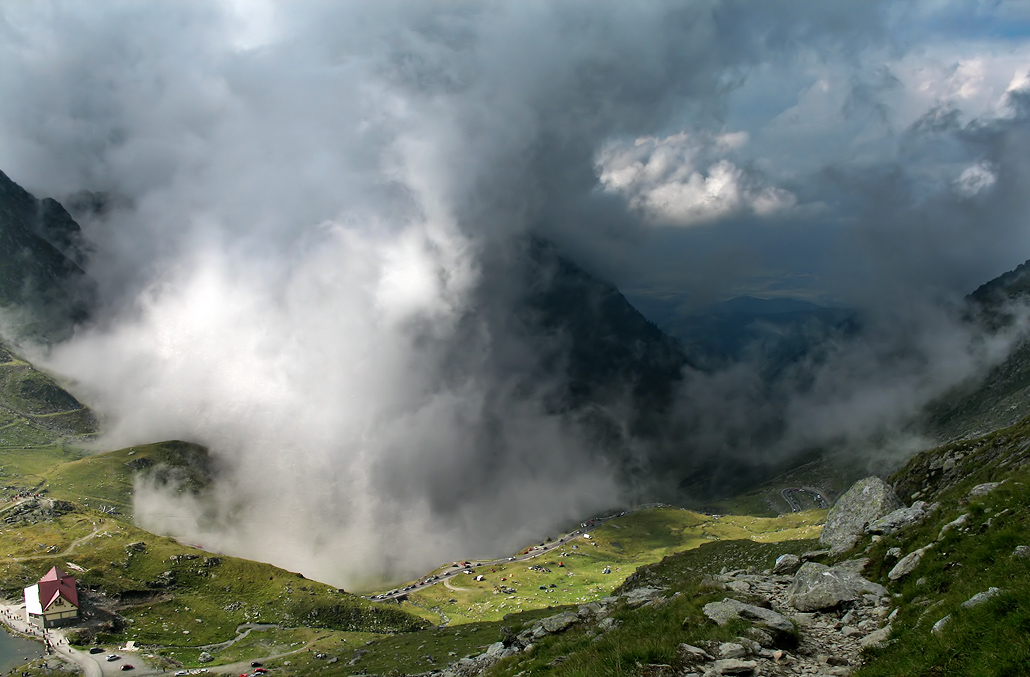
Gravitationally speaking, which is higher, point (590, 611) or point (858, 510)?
point (858, 510)

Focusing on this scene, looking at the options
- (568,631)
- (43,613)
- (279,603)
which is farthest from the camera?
(279,603)

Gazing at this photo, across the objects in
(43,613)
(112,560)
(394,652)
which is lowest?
(394,652)

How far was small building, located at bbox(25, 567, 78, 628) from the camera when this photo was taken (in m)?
148

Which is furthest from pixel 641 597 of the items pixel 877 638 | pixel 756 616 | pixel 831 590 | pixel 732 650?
pixel 877 638

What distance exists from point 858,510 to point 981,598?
24293mm

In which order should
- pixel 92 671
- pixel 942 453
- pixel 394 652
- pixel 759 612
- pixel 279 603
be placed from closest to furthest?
pixel 759 612
pixel 942 453
pixel 394 652
pixel 92 671
pixel 279 603

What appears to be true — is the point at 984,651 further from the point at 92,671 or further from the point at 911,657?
the point at 92,671

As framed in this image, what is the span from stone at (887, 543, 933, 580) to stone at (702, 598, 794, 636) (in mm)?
5527

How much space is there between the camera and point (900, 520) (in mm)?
29750

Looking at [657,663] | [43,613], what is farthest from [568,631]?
[43,613]

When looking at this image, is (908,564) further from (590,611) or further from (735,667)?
(590,611)

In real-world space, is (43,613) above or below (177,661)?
above

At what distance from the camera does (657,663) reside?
17.2 metres

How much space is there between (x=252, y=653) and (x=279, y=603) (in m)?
45.2
